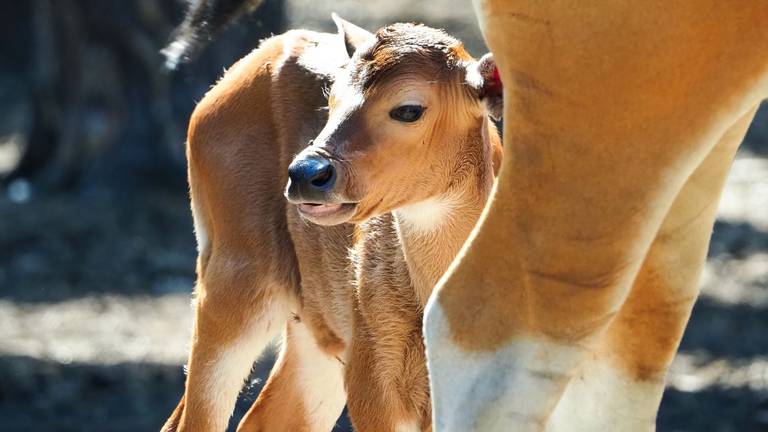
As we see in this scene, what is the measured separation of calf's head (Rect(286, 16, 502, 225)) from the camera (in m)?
3.76

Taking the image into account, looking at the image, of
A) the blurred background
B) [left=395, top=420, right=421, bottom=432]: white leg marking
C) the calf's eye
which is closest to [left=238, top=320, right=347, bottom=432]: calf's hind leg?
[left=395, top=420, right=421, bottom=432]: white leg marking

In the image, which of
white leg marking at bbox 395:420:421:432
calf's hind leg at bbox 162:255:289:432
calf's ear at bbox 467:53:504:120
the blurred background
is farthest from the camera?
the blurred background

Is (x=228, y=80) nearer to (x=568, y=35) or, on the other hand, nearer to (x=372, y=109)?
(x=372, y=109)

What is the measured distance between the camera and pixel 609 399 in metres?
3.39

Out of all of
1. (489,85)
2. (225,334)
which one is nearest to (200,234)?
(225,334)

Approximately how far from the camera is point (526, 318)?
3.00m

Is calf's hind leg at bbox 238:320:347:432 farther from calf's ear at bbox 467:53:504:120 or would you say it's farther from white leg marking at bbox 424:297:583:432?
white leg marking at bbox 424:297:583:432

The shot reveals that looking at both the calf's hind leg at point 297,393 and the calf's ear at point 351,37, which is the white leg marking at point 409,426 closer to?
the calf's hind leg at point 297,393

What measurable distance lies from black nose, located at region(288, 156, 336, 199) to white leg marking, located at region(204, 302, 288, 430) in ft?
3.40

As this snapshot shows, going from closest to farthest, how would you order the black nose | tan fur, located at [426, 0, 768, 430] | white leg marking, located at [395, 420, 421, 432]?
1. tan fur, located at [426, 0, 768, 430]
2. the black nose
3. white leg marking, located at [395, 420, 421, 432]

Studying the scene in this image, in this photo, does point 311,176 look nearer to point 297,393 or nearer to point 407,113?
point 407,113

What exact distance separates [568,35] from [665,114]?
245 mm

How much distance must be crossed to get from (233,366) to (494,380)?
1752 millimetres

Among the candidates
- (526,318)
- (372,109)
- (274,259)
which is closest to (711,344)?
(274,259)
